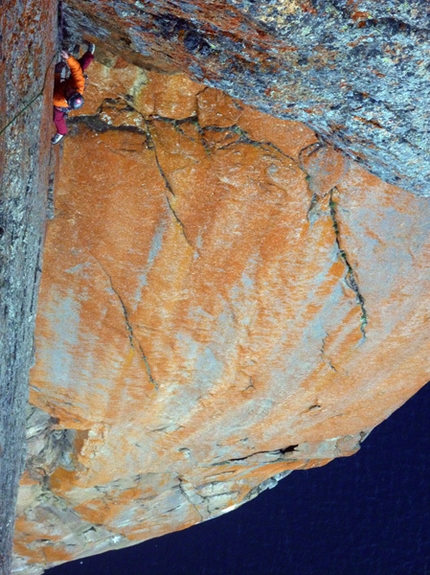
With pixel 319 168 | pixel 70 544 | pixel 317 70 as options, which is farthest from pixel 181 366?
pixel 70 544

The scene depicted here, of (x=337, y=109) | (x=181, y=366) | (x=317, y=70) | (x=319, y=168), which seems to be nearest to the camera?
(x=317, y=70)

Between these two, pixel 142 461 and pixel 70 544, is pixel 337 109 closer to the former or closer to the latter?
pixel 142 461

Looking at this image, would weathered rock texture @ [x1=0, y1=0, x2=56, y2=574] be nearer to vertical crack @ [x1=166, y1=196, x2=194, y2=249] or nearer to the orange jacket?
the orange jacket

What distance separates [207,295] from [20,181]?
1173 mm

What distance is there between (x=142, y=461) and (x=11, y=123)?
8.52 feet

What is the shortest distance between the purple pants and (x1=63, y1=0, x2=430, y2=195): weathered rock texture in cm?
7

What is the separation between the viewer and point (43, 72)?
162cm

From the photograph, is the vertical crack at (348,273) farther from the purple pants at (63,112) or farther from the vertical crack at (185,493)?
the vertical crack at (185,493)

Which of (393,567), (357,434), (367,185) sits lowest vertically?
(393,567)

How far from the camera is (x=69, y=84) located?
1819 mm

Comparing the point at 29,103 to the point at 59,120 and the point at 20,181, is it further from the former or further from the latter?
the point at 59,120

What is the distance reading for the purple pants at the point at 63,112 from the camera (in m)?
1.83

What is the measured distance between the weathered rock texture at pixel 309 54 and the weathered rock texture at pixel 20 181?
7.9 inches

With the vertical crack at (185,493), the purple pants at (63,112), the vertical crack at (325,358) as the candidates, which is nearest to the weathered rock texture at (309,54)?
the purple pants at (63,112)
